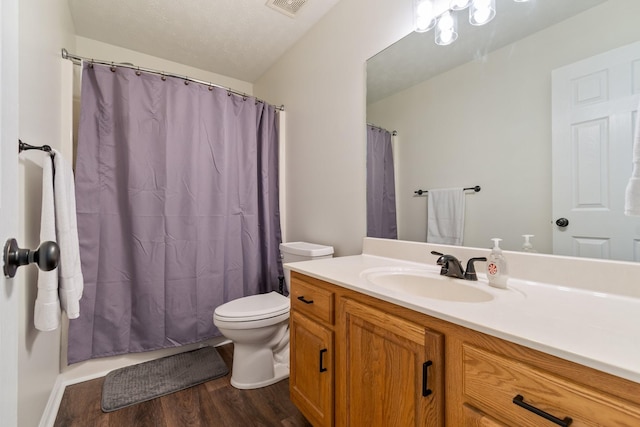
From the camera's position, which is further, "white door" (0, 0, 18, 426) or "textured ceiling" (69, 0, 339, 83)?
"textured ceiling" (69, 0, 339, 83)

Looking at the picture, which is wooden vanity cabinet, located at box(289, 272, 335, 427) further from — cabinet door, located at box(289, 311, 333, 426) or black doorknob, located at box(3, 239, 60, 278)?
black doorknob, located at box(3, 239, 60, 278)

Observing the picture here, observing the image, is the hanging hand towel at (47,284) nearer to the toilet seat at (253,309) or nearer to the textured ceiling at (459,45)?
the toilet seat at (253,309)

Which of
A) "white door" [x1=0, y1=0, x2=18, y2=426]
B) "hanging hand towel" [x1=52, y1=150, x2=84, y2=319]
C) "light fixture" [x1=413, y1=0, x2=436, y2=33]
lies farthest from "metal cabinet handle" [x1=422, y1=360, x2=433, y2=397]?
"light fixture" [x1=413, y1=0, x2=436, y2=33]

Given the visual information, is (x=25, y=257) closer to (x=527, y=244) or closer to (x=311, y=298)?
(x=311, y=298)

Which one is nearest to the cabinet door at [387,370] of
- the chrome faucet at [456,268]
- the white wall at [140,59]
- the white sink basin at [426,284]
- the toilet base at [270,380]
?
the white sink basin at [426,284]

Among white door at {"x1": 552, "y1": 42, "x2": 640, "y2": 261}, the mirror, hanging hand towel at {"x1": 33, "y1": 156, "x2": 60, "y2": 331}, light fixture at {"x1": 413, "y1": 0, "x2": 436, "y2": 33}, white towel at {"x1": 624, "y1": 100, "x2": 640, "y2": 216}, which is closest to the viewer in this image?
white towel at {"x1": 624, "y1": 100, "x2": 640, "y2": 216}

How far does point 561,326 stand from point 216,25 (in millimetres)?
2535

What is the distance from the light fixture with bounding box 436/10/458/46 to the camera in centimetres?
127

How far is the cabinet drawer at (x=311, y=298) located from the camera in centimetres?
111

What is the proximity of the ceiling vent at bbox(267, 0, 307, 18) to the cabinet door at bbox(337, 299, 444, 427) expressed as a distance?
192 cm

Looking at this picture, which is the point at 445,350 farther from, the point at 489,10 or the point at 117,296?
the point at 117,296

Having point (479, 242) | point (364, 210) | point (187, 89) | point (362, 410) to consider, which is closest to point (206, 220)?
point (187, 89)

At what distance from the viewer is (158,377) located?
5.64 ft

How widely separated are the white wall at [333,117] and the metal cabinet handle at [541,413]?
1.14 m
